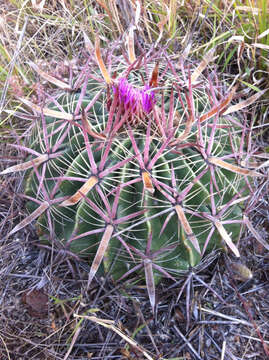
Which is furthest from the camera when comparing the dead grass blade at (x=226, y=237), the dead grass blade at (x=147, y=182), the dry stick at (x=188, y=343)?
the dry stick at (x=188, y=343)

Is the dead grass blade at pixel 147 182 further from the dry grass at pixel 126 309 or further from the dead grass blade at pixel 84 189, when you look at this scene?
the dry grass at pixel 126 309

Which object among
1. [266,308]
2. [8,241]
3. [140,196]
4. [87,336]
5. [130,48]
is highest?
[130,48]

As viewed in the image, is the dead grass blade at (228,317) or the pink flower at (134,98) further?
the dead grass blade at (228,317)

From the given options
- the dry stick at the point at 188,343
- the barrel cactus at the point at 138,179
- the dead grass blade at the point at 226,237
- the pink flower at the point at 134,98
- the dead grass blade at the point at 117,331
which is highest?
the pink flower at the point at 134,98

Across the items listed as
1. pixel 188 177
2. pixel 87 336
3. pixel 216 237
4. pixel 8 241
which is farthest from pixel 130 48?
pixel 87 336

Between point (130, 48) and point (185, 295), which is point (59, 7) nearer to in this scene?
point (130, 48)

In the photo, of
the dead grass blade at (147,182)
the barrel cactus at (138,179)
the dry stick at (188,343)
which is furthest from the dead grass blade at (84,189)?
the dry stick at (188,343)

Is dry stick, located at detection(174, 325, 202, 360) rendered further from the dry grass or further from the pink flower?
the pink flower

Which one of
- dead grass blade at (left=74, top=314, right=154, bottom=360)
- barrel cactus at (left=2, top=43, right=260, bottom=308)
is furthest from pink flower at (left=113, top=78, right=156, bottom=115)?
dead grass blade at (left=74, top=314, right=154, bottom=360)

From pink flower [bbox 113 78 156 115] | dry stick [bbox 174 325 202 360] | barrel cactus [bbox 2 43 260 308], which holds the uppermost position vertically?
pink flower [bbox 113 78 156 115]
